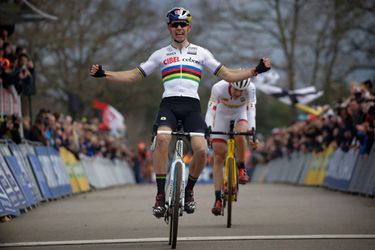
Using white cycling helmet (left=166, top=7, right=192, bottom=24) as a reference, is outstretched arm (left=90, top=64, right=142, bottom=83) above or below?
below

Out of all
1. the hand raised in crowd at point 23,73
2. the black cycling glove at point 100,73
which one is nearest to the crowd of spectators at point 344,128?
the hand raised in crowd at point 23,73

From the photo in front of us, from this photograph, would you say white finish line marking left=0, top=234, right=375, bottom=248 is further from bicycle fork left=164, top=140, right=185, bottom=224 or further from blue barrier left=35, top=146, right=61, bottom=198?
blue barrier left=35, top=146, right=61, bottom=198

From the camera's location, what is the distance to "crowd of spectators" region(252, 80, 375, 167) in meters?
20.5

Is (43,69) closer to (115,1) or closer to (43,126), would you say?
(115,1)

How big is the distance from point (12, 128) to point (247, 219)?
5.68 meters

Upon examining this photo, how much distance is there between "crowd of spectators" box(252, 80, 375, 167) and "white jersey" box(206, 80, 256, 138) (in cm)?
650

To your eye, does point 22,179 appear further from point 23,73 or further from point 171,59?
point 171,59

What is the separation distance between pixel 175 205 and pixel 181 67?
185cm

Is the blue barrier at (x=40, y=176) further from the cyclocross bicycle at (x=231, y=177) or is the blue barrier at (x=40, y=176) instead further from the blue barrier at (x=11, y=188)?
the cyclocross bicycle at (x=231, y=177)

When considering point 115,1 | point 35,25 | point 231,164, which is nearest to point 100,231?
point 231,164

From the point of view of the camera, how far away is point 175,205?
1017cm

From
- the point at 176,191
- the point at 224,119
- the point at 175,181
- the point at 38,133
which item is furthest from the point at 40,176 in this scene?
the point at 176,191

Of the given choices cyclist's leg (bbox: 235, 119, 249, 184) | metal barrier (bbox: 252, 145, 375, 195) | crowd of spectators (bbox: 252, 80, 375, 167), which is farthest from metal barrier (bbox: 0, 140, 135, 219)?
crowd of spectators (bbox: 252, 80, 375, 167)

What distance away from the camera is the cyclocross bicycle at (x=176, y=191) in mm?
10066
